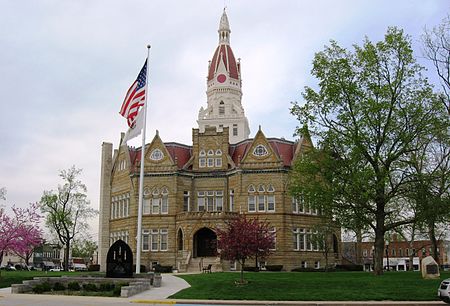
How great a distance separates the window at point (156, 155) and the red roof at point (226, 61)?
139ft

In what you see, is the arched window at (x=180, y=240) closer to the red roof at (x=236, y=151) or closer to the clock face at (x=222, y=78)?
the red roof at (x=236, y=151)

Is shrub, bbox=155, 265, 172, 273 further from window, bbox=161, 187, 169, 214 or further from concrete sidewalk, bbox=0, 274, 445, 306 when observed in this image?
concrete sidewalk, bbox=0, 274, 445, 306

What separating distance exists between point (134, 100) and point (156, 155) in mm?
24533

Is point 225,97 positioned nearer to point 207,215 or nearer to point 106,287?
point 207,215

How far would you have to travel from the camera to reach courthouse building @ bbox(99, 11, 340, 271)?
172ft

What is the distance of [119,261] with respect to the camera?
2964 centimetres

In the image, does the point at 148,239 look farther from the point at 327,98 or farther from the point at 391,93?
the point at 391,93

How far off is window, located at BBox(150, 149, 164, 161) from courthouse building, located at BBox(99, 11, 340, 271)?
0.37 ft

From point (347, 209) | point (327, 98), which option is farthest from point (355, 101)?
point (347, 209)

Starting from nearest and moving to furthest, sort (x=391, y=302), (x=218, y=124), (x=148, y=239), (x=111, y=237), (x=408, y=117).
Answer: (x=391, y=302), (x=408, y=117), (x=148, y=239), (x=111, y=237), (x=218, y=124)

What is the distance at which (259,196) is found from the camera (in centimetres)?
5338

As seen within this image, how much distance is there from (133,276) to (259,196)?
2505 cm

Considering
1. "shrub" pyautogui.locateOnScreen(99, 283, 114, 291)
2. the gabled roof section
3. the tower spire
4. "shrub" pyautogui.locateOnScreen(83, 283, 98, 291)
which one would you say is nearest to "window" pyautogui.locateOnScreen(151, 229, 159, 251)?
the gabled roof section

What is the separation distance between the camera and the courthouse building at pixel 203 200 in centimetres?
5228
